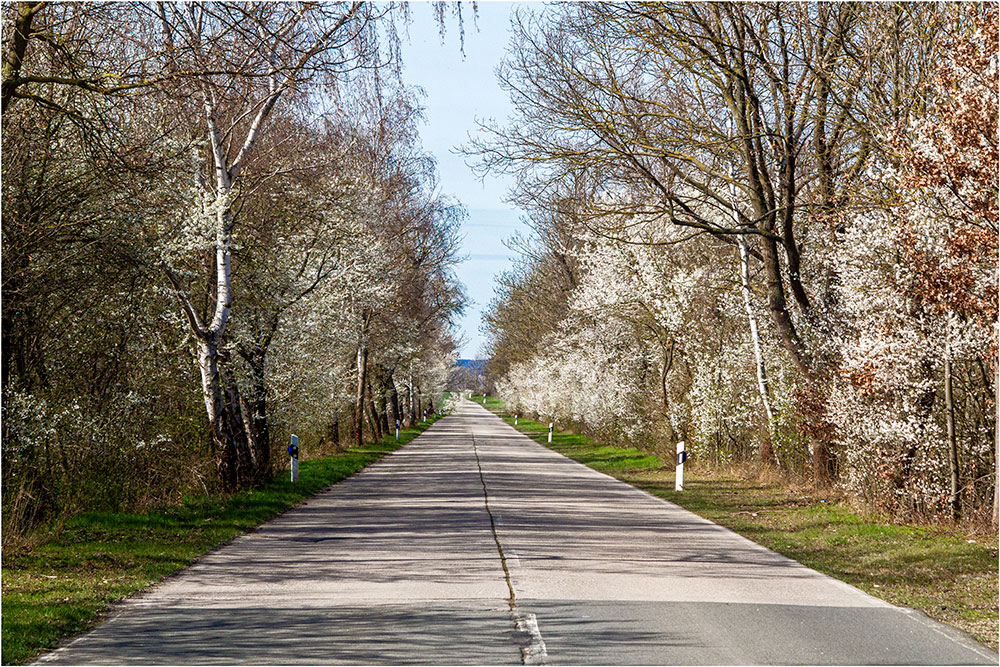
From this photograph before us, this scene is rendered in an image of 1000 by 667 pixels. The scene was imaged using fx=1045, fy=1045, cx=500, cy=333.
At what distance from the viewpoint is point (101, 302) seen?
1402 cm

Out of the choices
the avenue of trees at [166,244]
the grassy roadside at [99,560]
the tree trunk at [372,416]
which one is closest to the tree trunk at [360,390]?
the tree trunk at [372,416]

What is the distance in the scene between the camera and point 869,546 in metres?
13.2

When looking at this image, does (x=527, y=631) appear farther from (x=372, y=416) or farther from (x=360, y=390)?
(x=372, y=416)

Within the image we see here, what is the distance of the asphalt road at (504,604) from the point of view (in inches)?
285

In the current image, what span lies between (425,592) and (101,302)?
708cm

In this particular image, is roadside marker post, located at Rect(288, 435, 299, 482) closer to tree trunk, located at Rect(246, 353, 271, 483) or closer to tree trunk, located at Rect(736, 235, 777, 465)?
tree trunk, located at Rect(246, 353, 271, 483)

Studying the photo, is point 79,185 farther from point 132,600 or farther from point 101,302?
point 132,600

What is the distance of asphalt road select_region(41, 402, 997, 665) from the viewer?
7.25 m

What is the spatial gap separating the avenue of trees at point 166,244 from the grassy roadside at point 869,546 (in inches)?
300

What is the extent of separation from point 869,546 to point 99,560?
921 centimetres

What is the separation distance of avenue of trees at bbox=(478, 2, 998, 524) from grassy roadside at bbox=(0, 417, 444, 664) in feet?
26.9

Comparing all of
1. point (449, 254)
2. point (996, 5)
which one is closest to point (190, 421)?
point (996, 5)

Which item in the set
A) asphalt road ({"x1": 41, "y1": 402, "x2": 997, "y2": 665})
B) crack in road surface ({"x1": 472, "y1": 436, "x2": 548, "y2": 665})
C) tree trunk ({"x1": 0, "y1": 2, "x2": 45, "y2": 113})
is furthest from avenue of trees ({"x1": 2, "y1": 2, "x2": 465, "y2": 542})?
crack in road surface ({"x1": 472, "y1": 436, "x2": 548, "y2": 665})

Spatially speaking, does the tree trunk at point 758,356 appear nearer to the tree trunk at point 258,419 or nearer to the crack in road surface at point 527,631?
the tree trunk at point 258,419
